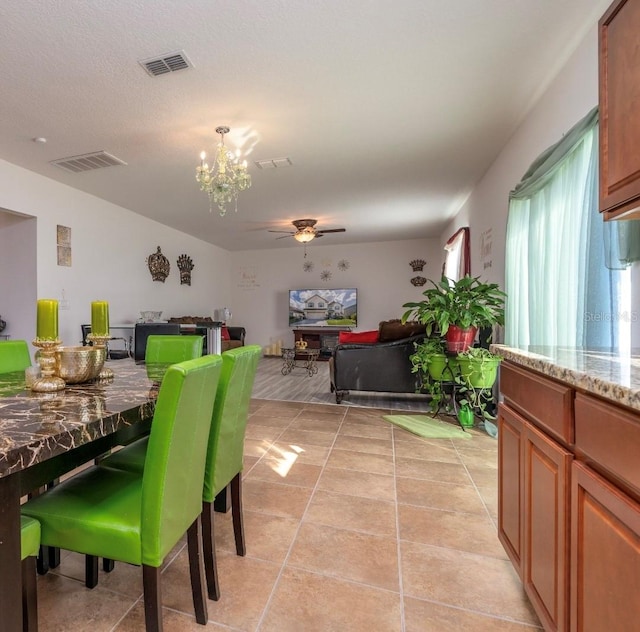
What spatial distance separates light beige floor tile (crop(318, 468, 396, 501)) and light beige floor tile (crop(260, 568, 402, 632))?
693 mm

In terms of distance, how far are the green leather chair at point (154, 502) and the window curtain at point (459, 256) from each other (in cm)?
447

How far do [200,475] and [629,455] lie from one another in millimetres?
1121

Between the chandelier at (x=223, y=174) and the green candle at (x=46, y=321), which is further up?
the chandelier at (x=223, y=174)

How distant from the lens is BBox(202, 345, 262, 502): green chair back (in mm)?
1266

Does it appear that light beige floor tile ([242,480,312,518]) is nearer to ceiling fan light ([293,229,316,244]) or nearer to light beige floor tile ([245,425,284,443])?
light beige floor tile ([245,425,284,443])

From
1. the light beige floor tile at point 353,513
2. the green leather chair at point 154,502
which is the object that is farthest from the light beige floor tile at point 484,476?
the green leather chair at point 154,502

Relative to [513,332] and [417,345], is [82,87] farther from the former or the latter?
[513,332]

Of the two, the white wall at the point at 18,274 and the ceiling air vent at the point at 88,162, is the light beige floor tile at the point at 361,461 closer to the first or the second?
the ceiling air vent at the point at 88,162

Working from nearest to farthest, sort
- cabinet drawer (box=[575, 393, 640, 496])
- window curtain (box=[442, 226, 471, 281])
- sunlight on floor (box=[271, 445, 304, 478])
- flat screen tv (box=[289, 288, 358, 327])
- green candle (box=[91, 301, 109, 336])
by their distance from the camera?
cabinet drawer (box=[575, 393, 640, 496]), green candle (box=[91, 301, 109, 336]), sunlight on floor (box=[271, 445, 304, 478]), window curtain (box=[442, 226, 471, 281]), flat screen tv (box=[289, 288, 358, 327])

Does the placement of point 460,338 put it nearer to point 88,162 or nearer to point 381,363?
point 381,363

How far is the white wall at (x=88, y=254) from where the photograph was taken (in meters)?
4.01

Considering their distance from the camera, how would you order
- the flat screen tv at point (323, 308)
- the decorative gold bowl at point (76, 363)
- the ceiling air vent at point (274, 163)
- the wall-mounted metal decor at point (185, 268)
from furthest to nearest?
the flat screen tv at point (323, 308) < the wall-mounted metal decor at point (185, 268) < the ceiling air vent at point (274, 163) < the decorative gold bowl at point (76, 363)

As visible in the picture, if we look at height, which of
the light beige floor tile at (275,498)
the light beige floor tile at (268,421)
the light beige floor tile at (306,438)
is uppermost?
the light beige floor tile at (268,421)

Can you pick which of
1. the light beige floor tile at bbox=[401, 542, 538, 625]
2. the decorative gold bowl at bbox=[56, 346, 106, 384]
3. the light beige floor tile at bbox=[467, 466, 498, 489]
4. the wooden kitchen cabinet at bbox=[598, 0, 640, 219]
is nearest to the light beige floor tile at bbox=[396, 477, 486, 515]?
the light beige floor tile at bbox=[467, 466, 498, 489]
